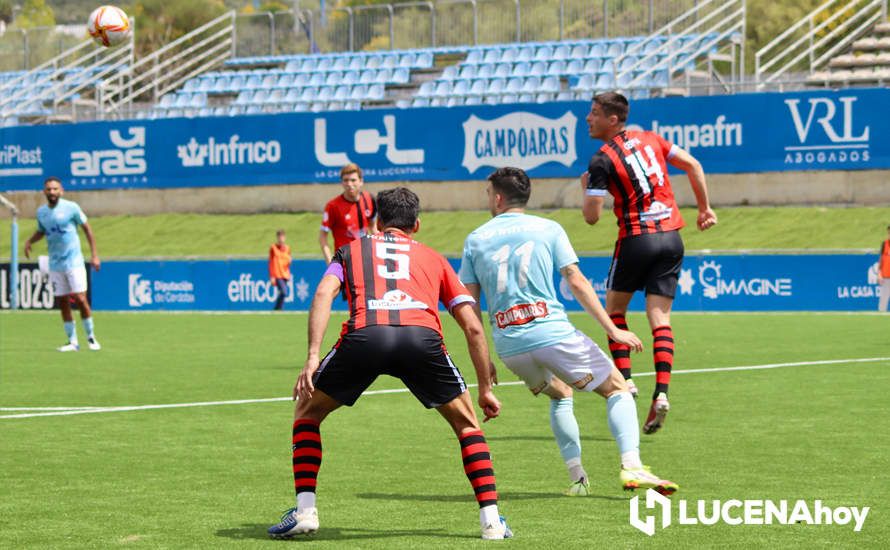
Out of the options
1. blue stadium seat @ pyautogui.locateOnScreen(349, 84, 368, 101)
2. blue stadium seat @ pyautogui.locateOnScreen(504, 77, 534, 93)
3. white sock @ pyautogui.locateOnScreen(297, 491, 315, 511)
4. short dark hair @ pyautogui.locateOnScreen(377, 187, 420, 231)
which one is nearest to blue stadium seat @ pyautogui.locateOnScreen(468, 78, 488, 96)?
blue stadium seat @ pyautogui.locateOnScreen(504, 77, 534, 93)

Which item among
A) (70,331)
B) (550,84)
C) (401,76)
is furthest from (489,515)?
(401,76)

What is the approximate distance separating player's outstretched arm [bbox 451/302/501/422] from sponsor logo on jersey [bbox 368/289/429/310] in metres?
0.22

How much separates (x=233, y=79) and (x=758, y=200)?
18.4 meters

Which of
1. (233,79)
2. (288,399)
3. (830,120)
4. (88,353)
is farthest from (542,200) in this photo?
(288,399)

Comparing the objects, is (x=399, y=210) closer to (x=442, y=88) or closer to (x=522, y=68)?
(x=522, y=68)

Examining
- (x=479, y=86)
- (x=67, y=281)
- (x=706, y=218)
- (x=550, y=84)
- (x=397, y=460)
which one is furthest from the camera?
(x=479, y=86)

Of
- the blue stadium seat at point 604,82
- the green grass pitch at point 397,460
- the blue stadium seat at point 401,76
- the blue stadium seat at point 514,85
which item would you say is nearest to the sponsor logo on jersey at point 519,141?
the blue stadium seat at point 604,82

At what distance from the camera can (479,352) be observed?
22.4 feet

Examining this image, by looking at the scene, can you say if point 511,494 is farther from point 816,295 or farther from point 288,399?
point 816,295

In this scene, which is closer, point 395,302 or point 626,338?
point 395,302

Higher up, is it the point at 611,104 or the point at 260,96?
the point at 260,96

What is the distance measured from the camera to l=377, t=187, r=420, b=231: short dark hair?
7004 mm

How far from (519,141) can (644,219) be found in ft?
87.8

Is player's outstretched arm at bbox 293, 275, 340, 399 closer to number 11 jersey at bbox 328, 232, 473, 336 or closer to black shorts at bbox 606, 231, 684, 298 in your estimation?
number 11 jersey at bbox 328, 232, 473, 336
